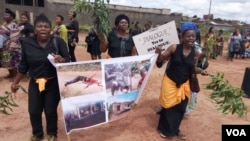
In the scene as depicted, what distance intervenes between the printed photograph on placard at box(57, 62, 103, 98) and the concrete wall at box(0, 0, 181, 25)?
20199 millimetres

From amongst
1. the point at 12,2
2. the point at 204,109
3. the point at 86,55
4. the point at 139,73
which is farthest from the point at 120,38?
the point at 12,2

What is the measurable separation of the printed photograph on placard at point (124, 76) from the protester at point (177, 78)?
0.32 meters

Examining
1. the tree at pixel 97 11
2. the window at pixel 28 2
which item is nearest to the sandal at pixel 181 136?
the tree at pixel 97 11

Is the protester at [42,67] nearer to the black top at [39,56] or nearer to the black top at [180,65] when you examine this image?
the black top at [39,56]

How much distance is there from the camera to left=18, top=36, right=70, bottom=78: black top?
385cm

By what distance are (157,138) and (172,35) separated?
5.16ft

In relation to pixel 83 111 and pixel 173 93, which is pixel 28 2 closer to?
→ pixel 173 93

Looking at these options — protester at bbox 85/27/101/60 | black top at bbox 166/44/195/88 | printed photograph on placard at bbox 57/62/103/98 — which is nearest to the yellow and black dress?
black top at bbox 166/44/195/88

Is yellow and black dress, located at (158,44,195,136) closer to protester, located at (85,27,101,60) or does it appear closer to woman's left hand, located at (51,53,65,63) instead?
woman's left hand, located at (51,53,65,63)

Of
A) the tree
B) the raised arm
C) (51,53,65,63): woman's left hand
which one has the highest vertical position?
the tree

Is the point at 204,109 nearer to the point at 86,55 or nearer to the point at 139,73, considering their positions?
the point at 139,73

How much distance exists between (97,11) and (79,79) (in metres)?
0.96

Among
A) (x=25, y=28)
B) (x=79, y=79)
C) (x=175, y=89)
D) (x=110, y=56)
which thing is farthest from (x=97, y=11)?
(x=25, y=28)

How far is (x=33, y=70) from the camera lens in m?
3.92
